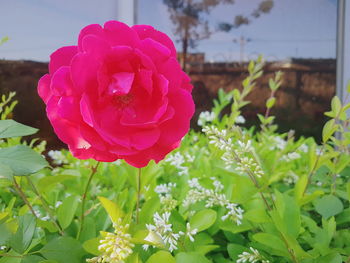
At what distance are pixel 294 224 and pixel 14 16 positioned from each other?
7.31ft

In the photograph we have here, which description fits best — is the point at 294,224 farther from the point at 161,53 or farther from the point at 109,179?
the point at 109,179

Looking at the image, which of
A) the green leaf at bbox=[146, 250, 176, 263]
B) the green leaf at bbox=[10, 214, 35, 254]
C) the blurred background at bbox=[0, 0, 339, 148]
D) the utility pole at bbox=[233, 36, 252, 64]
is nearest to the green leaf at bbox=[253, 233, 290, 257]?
the green leaf at bbox=[146, 250, 176, 263]

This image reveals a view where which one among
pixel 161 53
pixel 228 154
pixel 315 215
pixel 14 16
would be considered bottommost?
pixel 315 215

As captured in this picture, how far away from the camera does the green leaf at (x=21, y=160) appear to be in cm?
34

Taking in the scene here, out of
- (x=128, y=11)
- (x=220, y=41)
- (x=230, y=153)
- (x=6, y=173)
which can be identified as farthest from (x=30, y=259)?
(x=220, y=41)

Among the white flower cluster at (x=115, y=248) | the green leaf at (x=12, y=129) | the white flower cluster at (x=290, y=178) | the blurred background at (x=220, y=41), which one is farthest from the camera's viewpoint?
the blurred background at (x=220, y=41)

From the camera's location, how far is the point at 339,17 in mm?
2543

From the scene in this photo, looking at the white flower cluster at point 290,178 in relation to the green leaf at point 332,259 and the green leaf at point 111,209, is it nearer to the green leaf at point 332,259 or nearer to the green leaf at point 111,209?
the green leaf at point 332,259

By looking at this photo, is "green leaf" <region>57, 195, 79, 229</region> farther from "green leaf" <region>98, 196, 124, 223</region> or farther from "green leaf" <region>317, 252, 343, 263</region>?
"green leaf" <region>317, 252, 343, 263</region>

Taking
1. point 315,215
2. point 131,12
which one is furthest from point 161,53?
point 131,12

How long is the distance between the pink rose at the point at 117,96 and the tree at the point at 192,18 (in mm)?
2171

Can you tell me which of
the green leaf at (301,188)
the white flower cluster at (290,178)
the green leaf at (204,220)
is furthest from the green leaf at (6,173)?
the white flower cluster at (290,178)

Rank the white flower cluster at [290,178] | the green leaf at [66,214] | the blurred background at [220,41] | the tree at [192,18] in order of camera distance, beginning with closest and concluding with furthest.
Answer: the green leaf at [66,214]
the white flower cluster at [290,178]
the blurred background at [220,41]
the tree at [192,18]

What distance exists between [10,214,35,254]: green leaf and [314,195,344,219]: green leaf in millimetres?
374
